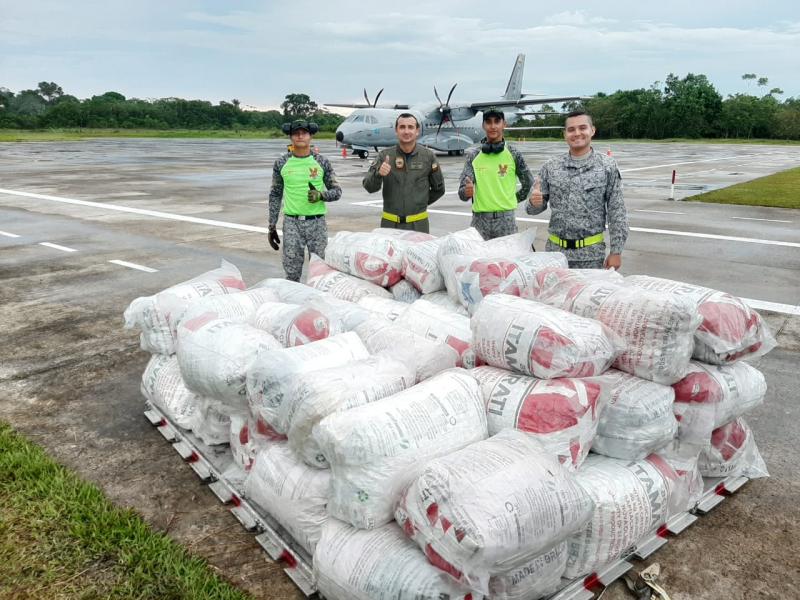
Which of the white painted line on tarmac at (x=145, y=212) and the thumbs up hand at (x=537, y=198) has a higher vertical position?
the thumbs up hand at (x=537, y=198)

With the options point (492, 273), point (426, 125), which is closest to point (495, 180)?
point (492, 273)

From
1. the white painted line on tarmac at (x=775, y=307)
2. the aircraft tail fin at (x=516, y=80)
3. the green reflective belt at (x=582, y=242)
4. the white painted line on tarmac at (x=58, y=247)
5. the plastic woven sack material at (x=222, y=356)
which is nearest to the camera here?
the plastic woven sack material at (x=222, y=356)

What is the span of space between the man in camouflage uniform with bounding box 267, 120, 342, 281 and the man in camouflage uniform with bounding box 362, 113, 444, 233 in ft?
1.58

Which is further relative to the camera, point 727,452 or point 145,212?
point 145,212

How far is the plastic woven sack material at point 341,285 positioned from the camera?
4453mm

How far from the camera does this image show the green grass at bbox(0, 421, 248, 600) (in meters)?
2.78

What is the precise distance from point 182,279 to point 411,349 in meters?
6.10

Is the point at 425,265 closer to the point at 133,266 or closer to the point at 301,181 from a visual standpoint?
the point at 301,181

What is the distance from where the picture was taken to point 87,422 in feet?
14.6

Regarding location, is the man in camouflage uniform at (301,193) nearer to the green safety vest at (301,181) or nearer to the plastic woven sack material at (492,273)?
the green safety vest at (301,181)

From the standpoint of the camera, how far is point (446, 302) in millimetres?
4211

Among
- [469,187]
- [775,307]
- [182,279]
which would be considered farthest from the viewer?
[182,279]

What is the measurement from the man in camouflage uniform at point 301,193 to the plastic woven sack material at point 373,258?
Answer: 5.07ft

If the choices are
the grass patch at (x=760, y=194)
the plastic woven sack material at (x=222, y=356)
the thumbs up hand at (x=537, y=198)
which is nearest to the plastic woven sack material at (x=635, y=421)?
the plastic woven sack material at (x=222, y=356)
